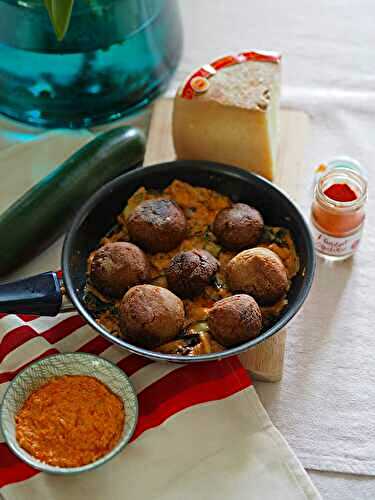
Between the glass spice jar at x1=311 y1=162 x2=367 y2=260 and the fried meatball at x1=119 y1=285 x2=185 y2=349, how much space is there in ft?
1.51

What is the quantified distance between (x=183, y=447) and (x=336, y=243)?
→ 64 centimetres

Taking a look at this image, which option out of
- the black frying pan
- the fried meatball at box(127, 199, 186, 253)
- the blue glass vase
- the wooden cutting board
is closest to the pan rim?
the black frying pan

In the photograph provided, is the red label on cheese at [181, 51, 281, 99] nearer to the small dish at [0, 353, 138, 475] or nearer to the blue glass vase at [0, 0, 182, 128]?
the blue glass vase at [0, 0, 182, 128]

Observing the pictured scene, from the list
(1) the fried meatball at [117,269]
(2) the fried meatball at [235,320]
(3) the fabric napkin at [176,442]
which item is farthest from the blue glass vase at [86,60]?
(2) the fried meatball at [235,320]

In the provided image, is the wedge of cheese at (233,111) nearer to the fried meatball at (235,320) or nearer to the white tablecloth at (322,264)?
the white tablecloth at (322,264)

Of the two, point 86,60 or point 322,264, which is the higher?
point 86,60

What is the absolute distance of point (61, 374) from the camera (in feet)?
4.96

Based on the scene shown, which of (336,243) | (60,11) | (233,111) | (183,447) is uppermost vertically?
(60,11)

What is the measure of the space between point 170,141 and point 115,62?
264mm

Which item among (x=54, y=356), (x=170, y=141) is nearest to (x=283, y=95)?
(x=170, y=141)

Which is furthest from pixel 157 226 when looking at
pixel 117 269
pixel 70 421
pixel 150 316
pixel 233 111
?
pixel 70 421

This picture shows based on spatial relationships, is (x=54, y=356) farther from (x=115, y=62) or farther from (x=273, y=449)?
(x=115, y=62)

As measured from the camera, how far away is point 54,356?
1.51 meters

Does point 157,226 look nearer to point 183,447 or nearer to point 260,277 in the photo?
point 260,277
